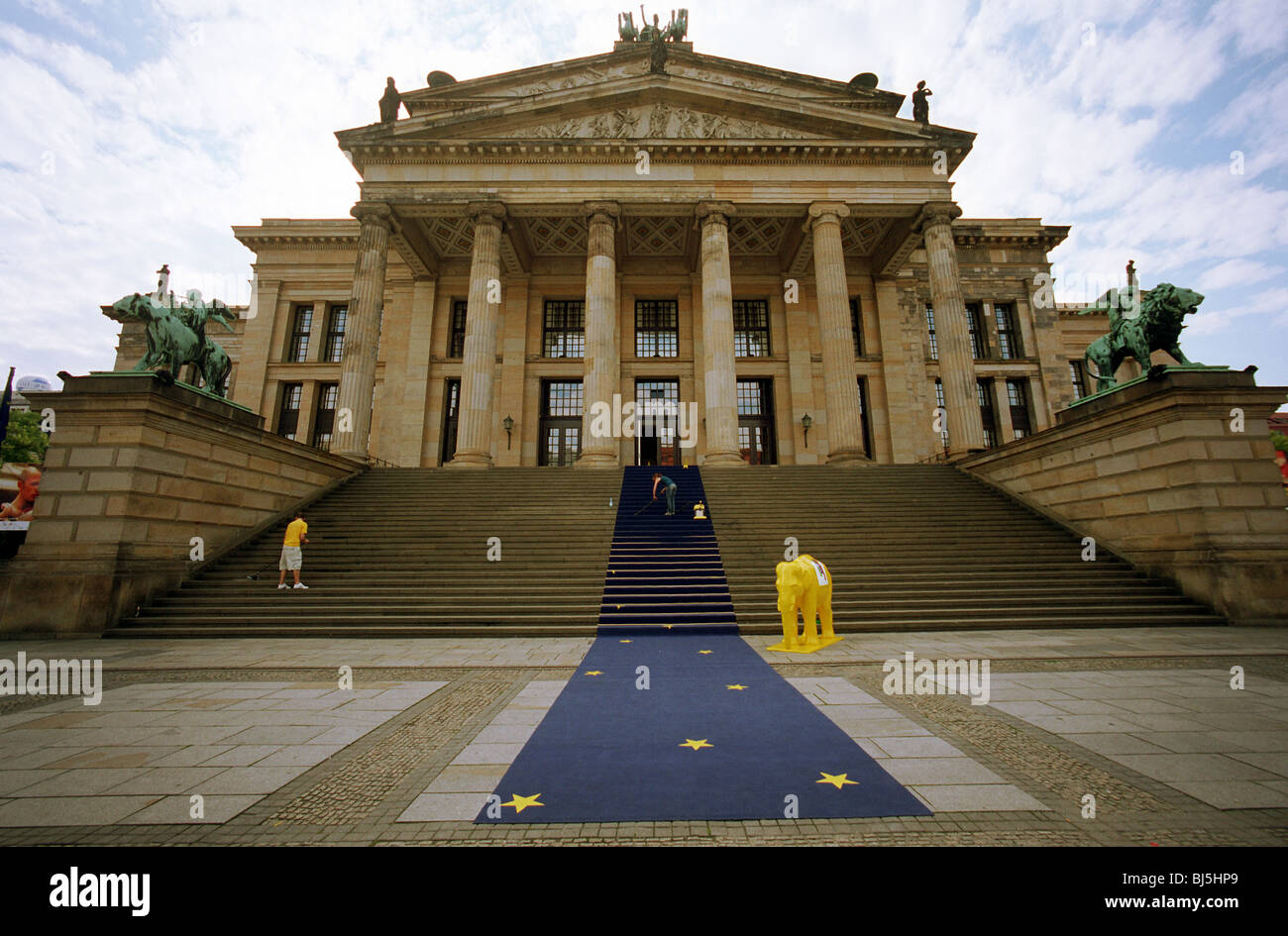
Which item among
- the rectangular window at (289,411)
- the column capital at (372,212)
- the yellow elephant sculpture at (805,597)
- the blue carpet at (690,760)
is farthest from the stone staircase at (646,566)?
the rectangular window at (289,411)

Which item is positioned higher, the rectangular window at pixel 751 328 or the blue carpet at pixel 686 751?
the rectangular window at pixel 751 328

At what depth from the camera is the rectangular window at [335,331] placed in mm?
30031

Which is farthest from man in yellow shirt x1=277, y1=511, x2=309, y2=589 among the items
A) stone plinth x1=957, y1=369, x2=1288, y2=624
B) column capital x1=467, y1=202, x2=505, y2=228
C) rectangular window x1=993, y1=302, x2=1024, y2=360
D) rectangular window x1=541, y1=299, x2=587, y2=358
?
rectangular window x1=993, y1=302, x2=1024, y2=360

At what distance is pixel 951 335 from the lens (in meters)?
22.1

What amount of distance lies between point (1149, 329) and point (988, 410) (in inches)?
712

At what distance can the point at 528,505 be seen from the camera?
646 inches

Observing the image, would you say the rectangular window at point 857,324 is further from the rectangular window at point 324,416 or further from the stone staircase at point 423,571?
the rectangular window at point 324,416

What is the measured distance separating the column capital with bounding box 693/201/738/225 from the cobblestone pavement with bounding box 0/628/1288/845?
67.5ft

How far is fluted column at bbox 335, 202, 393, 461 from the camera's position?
2112 centimetres

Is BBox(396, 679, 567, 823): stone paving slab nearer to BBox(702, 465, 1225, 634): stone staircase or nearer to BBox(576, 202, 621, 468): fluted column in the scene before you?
BBox(702, 465, 1225, 634): stone staircase

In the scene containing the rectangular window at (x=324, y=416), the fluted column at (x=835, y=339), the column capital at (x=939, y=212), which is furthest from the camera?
the rectangular window at (x=324, y=416)

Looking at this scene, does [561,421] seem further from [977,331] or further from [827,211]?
[977,331]

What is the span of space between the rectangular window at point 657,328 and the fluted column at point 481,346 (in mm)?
8834
